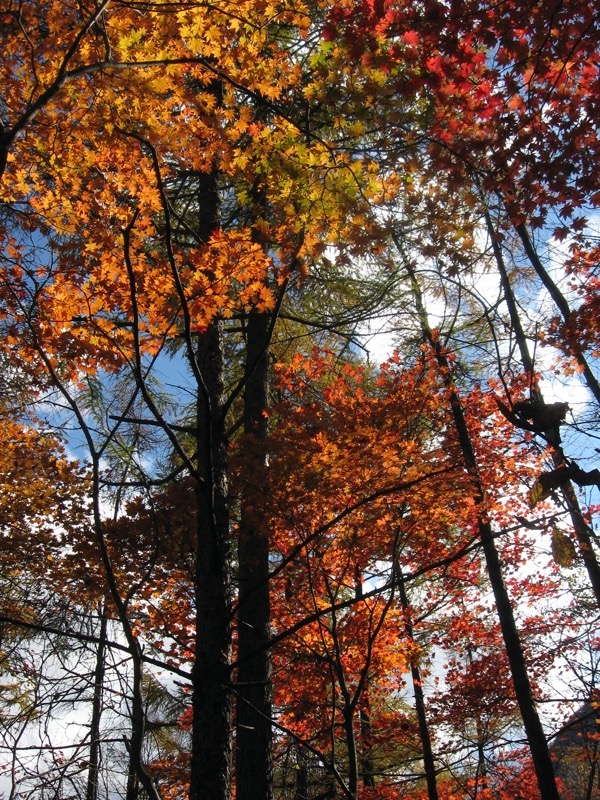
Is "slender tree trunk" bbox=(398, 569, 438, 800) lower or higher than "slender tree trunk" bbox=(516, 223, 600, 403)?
lower

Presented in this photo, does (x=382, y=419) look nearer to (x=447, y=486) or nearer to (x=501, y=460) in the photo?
(x=447, y=486)

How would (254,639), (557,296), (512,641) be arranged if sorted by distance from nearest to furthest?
1. (254,639)
2. (557,296)
3. (512,641)

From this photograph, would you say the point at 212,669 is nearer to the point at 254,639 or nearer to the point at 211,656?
the point at 211,656

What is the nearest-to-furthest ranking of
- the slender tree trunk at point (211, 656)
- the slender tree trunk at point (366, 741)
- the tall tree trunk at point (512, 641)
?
the slender tree trunk at point (211, 656) → the tall tree trunk at point (512, 641) → the slender tree trunk at point (366, 741)

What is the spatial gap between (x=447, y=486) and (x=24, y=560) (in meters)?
5.47

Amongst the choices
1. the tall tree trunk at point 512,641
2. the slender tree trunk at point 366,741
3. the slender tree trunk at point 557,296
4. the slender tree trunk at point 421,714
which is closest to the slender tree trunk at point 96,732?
the tall tree trunk at point 512,641

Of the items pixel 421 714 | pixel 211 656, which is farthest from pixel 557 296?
pixel 421 714

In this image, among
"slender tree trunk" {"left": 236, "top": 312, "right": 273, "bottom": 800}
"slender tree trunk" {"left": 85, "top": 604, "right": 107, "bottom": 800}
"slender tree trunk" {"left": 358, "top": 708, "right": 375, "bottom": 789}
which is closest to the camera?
"slender tree trunk" {"left": 85, "top": 604, "right": 107, "bottom": 800}

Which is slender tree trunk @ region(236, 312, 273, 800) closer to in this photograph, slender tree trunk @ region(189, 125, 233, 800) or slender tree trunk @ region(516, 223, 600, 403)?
slender tree trunk @ region(189, 125, 233, 800)

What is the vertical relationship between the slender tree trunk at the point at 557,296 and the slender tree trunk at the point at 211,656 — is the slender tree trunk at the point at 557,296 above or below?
above

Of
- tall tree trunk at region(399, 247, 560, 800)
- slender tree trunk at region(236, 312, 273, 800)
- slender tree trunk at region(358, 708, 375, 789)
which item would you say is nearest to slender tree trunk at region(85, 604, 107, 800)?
slender tree trunk at region(236, 312, 273, 800)

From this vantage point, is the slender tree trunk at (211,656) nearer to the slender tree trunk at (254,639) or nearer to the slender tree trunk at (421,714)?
the slender tree trunk at (254,639)

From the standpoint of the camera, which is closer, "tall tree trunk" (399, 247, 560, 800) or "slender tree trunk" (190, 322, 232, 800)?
"slender tree trunk" (190, 322, 232, 800)

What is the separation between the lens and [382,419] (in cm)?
681
